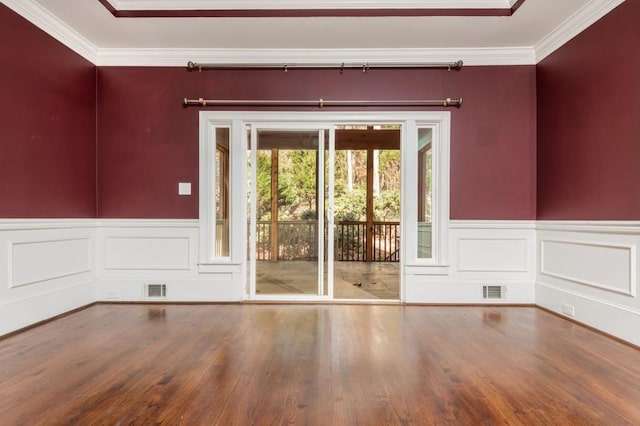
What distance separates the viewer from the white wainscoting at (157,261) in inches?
156

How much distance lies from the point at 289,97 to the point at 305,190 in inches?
40.5

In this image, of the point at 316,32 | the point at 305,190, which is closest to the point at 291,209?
the point at 305,190

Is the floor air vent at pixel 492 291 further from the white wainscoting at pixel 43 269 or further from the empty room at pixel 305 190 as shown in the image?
the white wainscoting at pixel 43 269

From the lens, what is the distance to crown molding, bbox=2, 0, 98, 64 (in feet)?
9.82

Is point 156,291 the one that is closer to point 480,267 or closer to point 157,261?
point 157,261

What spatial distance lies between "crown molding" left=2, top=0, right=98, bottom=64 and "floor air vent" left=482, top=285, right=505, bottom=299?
4878 millimetres

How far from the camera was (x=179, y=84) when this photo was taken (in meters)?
3.97

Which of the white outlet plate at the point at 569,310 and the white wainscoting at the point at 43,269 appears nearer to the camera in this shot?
the white wainscoting at the point at 43,269

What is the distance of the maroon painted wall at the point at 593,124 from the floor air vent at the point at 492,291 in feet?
2.89

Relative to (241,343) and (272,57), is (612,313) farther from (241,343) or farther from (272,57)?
(272,57)

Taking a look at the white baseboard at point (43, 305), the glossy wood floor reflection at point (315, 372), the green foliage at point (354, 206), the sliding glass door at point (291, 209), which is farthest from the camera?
the green foliage at point (354, 206)

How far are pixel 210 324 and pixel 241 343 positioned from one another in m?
0.61

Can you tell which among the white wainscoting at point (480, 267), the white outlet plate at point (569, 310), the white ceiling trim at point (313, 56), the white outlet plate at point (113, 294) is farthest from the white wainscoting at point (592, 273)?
the white outlet plate at point (113, 294)

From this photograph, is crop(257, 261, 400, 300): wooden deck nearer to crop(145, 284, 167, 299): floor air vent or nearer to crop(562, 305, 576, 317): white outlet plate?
crop(145, 284, 167, 299): floor air vent
